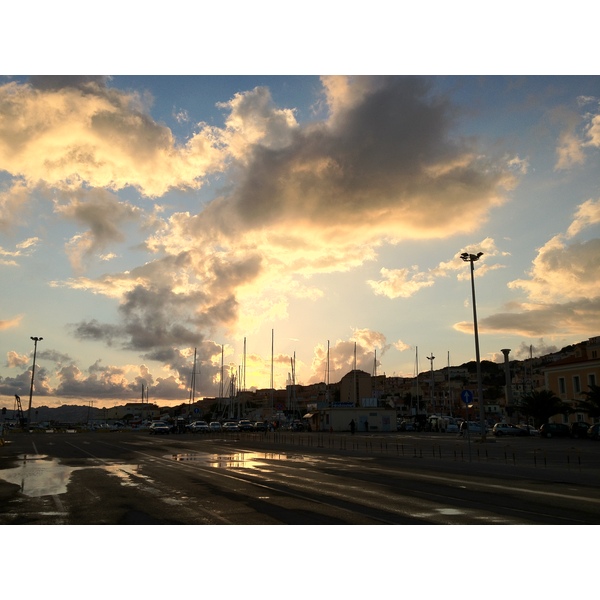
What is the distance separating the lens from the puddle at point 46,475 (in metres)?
17.7

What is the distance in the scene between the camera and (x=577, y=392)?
65750mm

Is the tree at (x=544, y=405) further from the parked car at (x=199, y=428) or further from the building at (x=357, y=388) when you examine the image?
the building at (x=357, y=388)

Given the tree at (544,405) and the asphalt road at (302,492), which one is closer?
the asphalt road at (302,492)

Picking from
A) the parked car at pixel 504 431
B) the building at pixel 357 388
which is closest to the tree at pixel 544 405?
the parked car at pixel 504 431

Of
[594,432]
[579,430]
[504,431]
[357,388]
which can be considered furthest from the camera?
[357,388]

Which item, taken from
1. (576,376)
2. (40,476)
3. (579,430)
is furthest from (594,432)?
(40,476)

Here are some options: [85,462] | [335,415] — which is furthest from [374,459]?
[335,415]

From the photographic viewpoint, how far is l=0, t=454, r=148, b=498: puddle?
17656 millimetres

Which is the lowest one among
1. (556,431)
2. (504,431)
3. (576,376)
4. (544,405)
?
(504,431)

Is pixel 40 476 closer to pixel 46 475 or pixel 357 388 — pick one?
pixel 46 475

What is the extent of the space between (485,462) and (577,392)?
149 feet

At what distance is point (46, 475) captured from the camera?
22.0m

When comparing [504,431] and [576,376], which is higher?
[576,376]

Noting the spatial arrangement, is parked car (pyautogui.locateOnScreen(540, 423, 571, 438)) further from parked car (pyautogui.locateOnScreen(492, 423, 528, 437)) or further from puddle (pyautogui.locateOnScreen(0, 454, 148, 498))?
puddle (pyautogui.locateOnScreen(0, 454, 148, 498))
